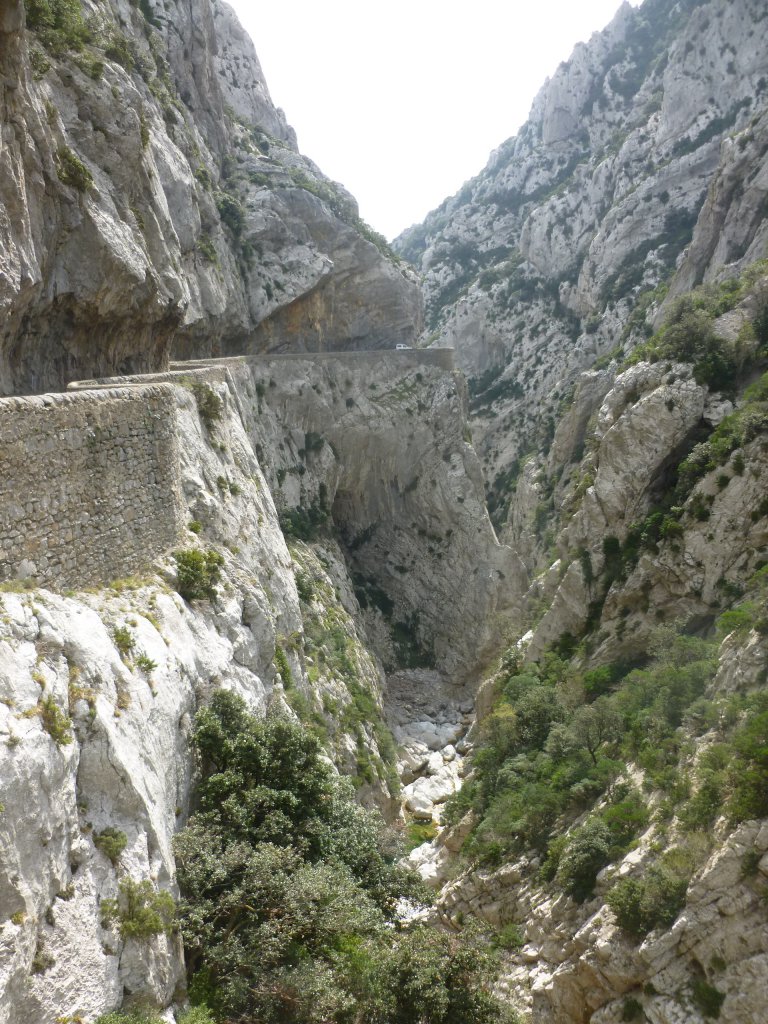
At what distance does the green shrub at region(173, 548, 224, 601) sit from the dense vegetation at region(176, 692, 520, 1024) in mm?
2813

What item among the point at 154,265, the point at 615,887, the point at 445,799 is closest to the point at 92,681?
the point at 615,887

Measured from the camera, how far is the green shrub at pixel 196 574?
592 inches

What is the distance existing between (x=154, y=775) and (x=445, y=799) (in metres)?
19.6

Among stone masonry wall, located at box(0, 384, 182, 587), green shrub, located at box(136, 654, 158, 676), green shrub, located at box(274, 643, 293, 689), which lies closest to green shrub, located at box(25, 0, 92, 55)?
stone masonry wall, located at box(0, 384, 182, 587)

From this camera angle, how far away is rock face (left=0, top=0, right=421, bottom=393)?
16422mm

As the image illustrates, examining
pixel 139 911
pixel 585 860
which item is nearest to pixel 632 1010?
pixel 585 860

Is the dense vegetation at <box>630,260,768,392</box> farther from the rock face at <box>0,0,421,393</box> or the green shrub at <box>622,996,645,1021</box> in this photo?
the rock face at <box>0,0,421,393</box>

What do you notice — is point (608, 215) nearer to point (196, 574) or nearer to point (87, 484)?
point (196, 574)

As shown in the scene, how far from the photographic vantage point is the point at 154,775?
10.7 metres

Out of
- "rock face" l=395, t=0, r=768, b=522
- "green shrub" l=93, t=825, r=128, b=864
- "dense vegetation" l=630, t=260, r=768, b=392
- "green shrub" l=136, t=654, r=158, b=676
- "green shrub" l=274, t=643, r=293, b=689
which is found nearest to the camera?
"green shrub" l=93, t=825, r=128, b=864

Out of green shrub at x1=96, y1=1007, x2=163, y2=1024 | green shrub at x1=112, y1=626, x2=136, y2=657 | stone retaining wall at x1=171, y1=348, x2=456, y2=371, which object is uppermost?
stone retaining wall at x1=171, y1=348, x2=456, y2=371

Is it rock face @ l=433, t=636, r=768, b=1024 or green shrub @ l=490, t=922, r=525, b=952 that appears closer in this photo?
rock face @ l=433, t=636, r=768, b=1024

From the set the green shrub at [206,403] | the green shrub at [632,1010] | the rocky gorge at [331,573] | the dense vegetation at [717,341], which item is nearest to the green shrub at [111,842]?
the rocky gorge at [331,573]

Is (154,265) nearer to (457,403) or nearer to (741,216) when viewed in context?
(457,403)
